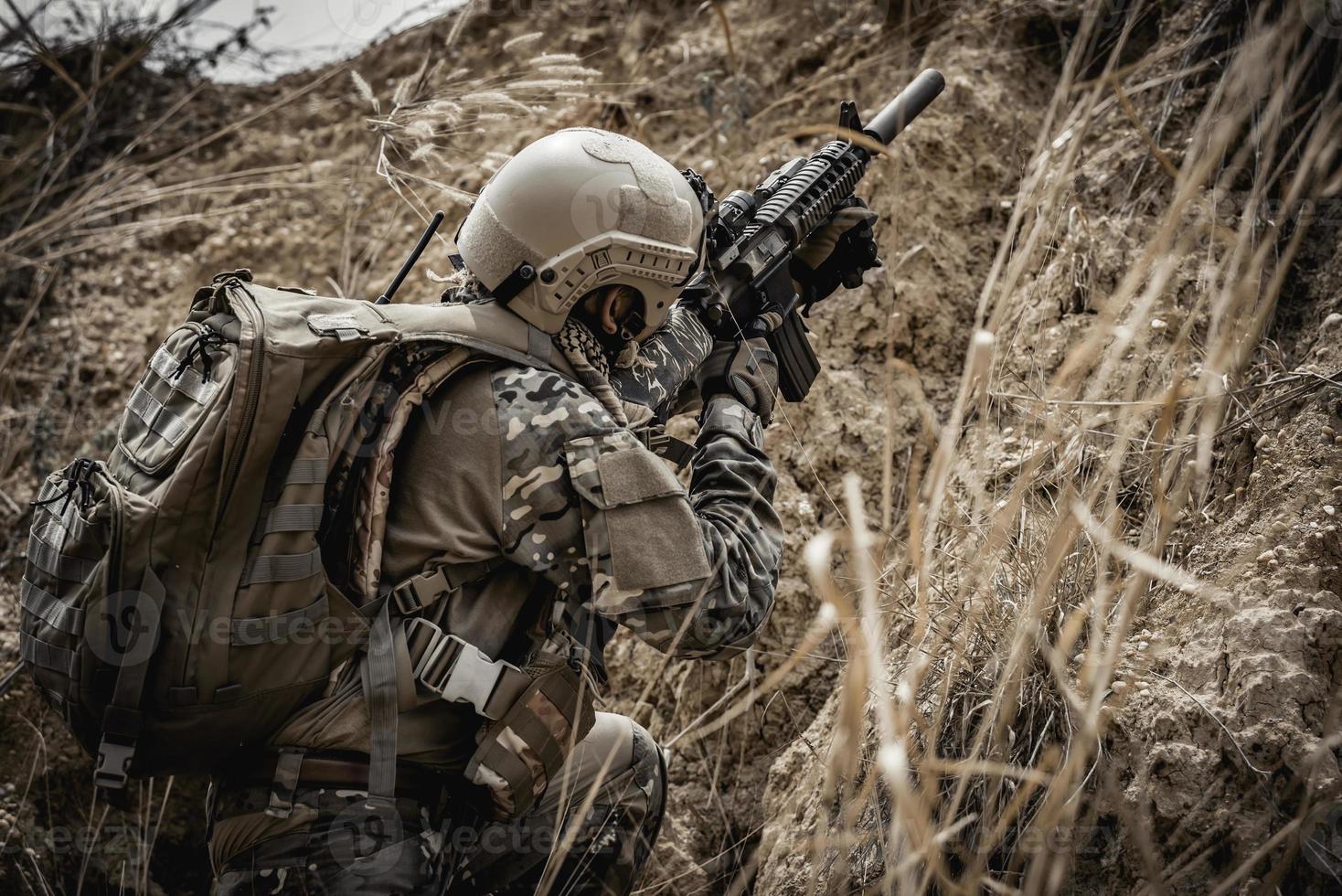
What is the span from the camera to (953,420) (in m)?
1.70

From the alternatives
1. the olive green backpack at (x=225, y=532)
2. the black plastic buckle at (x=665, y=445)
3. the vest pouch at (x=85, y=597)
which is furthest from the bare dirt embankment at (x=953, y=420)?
the vest pouch at (x=85, y=597)

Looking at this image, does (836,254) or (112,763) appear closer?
(112,763)

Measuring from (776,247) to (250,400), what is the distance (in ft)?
4.65

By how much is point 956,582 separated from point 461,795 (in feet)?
4.01

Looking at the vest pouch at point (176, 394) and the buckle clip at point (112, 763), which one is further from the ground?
the vest pouch at point (176, 394)

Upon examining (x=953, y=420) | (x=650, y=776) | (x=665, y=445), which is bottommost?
(x=650, y=776)

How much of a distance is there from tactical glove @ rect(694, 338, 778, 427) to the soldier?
19 centimetres

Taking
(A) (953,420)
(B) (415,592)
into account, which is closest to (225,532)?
→ (B) (415,592)

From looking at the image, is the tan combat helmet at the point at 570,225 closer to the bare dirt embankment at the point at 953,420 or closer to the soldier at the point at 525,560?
the soldier at the point at 525,560

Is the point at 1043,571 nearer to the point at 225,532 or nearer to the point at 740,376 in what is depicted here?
the point at 740,376

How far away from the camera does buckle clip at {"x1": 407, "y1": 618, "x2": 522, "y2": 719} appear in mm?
1952

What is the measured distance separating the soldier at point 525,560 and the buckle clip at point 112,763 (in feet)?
0.78

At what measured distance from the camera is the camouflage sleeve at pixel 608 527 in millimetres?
1915

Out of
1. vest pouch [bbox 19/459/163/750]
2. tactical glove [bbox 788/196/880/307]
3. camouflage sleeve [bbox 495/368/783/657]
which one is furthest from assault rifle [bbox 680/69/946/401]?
vest pouch [bbox 19/459/163/750]
